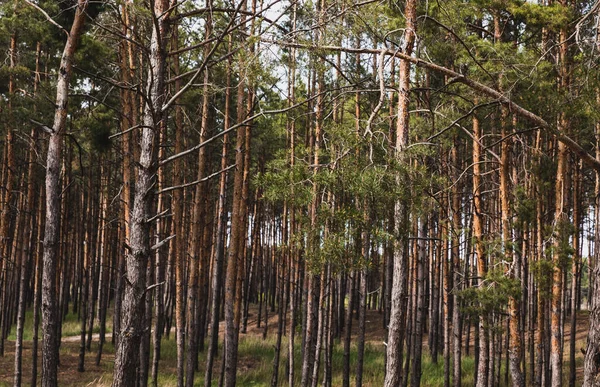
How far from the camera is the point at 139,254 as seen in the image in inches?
219

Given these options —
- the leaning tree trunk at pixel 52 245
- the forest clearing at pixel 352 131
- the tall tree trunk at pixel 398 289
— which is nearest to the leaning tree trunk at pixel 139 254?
the forest clearing at pixel 352 131

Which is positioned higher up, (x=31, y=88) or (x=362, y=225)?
(x=31, y=88)

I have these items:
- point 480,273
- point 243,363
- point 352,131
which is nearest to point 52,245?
point 352,131

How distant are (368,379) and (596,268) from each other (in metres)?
13.6

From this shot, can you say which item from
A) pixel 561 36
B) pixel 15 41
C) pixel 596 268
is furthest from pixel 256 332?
pixel 596 268

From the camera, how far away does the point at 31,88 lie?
1620 centimetres

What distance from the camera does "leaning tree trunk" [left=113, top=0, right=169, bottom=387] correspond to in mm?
5477

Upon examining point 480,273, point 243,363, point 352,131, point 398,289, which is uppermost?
point 352,131

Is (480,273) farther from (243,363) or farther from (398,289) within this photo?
(243,363)

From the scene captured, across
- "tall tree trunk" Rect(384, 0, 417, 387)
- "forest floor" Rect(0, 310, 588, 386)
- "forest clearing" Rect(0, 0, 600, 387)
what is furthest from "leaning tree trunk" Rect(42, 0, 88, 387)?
"forest floor" Rect(0, 310, 588, 386)

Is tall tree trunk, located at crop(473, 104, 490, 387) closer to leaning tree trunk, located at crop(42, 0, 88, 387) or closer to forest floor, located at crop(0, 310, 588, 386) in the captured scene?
leaning tree trunk, located at crop(42, 0, 88, 387)

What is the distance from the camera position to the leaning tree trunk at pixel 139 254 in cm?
548

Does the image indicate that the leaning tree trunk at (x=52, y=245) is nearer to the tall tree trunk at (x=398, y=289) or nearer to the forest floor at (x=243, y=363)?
the tall tree trunk at (x=398, y=289)

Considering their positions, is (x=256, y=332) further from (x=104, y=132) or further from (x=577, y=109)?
(x=577, y=109)
